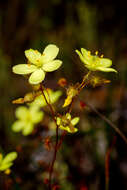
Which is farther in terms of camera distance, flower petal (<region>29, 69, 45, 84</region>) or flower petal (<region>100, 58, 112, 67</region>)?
flower petal (<region>100, 58, 112, 67</region>)

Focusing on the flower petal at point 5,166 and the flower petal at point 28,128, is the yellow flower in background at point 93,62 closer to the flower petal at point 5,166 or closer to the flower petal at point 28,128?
the flower petal at point 5,166

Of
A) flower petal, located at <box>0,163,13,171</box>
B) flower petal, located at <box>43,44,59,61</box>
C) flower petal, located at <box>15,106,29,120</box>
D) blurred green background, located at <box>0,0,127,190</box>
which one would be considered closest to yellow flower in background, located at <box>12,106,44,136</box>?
flower petal, located at <box>15,106,29,120</box>

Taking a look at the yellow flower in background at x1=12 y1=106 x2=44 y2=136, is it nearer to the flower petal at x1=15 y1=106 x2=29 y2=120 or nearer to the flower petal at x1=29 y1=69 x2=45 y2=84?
the flower petal at x1=15 y1=106 x2=29 y2=120

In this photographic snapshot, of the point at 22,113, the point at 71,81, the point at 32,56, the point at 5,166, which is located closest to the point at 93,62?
the point at 32,56

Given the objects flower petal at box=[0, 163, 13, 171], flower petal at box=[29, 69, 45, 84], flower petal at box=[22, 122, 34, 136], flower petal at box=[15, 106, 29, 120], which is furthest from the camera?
flower petal at box=[15, 106, 29, 120]

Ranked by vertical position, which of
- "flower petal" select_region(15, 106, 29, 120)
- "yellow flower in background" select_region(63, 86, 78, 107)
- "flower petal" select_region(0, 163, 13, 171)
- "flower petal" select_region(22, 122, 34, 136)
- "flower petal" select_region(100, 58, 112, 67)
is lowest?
"flower petal" select_region(0, 163, 13, 171)

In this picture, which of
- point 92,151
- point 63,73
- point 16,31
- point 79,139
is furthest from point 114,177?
point 16,31

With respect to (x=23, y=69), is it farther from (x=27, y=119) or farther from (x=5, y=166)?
(x=27, y=119)

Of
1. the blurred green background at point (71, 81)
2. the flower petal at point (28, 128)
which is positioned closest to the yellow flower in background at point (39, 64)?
the blurred green background at point (71, 81)
